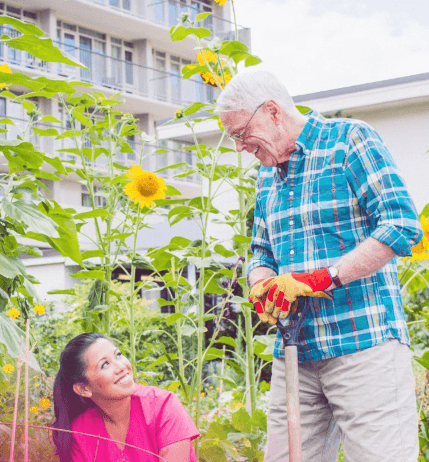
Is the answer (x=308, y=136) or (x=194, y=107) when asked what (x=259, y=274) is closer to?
(x=308, y=136)

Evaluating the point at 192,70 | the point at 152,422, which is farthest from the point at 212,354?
the point at 192,70

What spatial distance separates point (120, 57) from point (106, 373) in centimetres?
1871

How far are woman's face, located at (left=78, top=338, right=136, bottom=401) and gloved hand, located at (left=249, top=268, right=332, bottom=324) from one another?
16.5 inches

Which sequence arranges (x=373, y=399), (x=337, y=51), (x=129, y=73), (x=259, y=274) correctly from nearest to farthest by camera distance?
(x=373, y=399)
(x=259, y=274)
(x=337, y=51)
(x=129, y=73)

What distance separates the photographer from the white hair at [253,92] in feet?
5.18

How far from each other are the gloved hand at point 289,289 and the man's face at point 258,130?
333 millimetres

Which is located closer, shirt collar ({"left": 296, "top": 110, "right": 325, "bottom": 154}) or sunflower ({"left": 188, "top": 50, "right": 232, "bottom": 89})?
shirt collar ({"left": 296, "top": 110, "right": 325, "bottom": 154})

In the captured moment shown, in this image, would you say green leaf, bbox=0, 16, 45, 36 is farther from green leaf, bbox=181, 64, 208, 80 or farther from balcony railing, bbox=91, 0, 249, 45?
balcony railing, bbox=91, 0, 249, 45

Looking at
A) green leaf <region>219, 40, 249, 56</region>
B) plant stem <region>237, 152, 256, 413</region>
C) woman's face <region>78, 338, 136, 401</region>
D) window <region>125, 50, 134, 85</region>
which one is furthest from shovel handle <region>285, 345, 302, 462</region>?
window <region>125, 50, 134, 85</region>

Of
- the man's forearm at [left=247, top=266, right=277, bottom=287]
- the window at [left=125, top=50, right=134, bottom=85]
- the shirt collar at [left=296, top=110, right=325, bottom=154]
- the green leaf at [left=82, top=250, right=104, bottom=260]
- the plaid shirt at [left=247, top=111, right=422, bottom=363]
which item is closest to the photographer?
the plaid shirt at [left=247, top=111, right=422, bottom=363]

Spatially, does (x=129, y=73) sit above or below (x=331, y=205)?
above

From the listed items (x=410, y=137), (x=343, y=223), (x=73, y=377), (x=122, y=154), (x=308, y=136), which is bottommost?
A: (x=73, y=377)

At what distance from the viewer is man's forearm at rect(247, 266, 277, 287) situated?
1.73 meters

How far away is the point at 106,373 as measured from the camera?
163 centimetres
